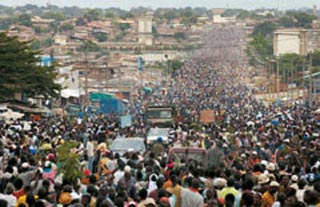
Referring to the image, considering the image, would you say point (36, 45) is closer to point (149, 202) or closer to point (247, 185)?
point (247, 185)

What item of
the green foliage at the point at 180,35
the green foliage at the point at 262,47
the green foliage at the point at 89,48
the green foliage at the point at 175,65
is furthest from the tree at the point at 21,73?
the green foliage at the point at 180,35

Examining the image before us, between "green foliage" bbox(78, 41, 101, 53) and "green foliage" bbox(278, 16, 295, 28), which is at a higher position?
"green foliage" bbox(278, 16, 295, 28)

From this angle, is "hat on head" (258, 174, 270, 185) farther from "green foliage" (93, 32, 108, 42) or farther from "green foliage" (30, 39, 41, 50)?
"green foliage" (93, 32, 108, 42)

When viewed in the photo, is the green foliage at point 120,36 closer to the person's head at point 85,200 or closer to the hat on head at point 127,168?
the hat on head at point 127,168

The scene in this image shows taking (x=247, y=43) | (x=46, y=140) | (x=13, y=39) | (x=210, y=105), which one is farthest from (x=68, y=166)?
(x=247, y=43)

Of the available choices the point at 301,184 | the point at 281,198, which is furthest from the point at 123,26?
the point at 281,198

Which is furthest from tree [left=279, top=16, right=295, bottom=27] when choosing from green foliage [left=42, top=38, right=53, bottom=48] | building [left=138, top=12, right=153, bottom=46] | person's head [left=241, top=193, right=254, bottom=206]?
person's head [left=241, top=193, right=254, bottom=206]
